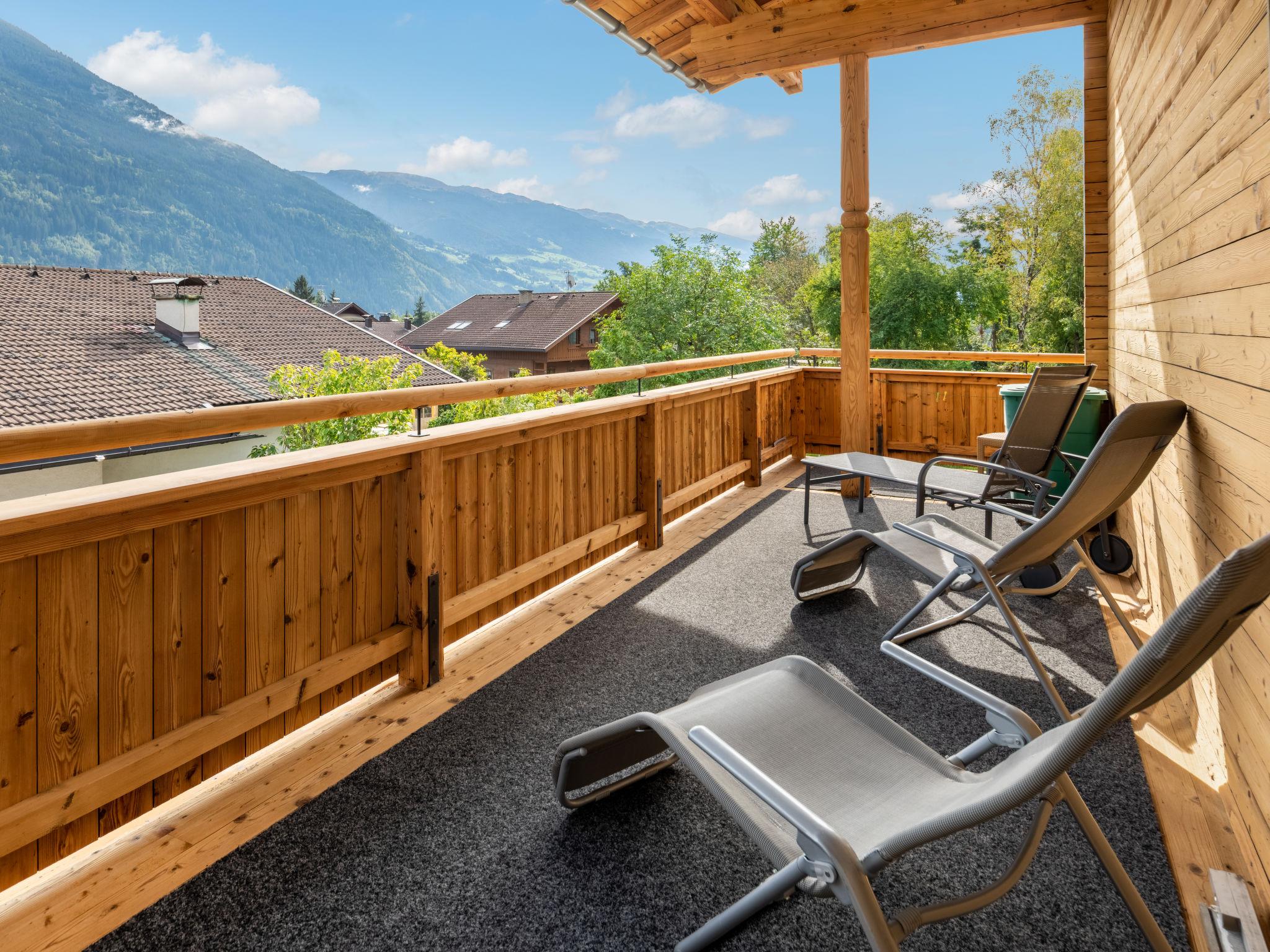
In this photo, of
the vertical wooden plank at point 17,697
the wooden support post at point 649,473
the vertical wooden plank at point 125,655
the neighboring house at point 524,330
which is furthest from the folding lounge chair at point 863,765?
the neighboring house at point 524,330

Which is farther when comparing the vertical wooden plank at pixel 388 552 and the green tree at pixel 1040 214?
the green tree at pixel 1040 214

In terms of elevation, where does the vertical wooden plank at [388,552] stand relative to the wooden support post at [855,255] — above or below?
below

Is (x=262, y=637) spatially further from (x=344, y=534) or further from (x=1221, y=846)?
(x=1221, y=846)

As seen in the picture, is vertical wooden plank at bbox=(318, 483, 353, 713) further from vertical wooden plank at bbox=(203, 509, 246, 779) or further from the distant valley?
the distant valley

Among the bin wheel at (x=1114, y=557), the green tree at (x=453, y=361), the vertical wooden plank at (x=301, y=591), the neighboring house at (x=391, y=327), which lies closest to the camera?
the vertical wooden plank at (x=301, y=591)

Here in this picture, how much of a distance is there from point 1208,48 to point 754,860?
2.35 metres

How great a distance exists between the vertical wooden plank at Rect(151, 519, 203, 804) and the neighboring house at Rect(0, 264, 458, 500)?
1277 cm

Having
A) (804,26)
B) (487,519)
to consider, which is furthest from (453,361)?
(487,519)

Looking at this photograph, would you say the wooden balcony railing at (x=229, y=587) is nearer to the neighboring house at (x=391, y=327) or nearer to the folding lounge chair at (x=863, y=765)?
the folding lounge chair at (x=863, y=765)

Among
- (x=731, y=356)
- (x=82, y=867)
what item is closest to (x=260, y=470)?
(x=82, y=867)

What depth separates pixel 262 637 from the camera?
76.1 inches

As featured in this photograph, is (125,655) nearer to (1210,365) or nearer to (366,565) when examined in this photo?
(366,565)

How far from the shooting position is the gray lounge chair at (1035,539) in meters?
2.17

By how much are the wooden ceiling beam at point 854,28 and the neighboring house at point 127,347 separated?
1157 cm
